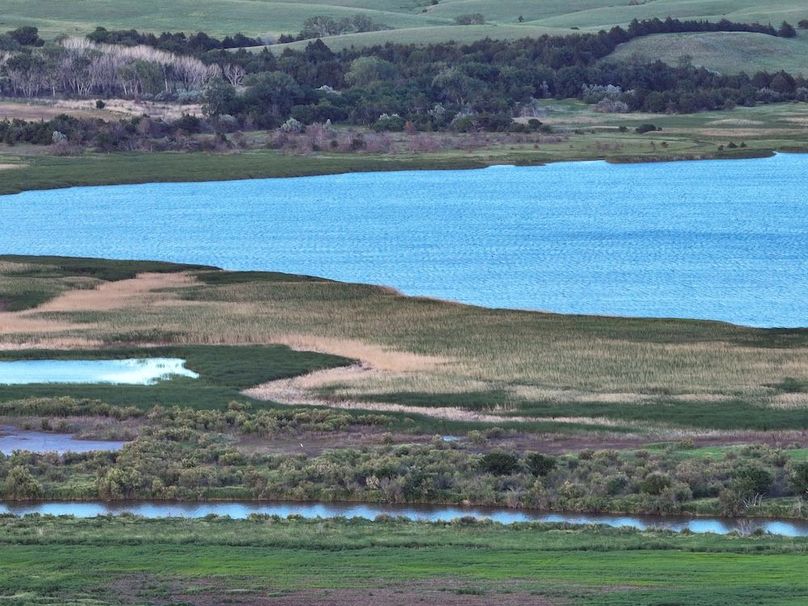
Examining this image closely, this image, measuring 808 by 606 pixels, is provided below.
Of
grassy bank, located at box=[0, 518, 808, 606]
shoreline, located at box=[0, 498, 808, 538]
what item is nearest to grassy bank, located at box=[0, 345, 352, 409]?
shoreline, located at box=[0, 498, 808, 538]

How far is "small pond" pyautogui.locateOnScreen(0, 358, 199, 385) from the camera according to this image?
47391 mm

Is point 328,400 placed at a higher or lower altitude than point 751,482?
lower

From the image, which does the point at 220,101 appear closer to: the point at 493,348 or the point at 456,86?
the point at 456,86

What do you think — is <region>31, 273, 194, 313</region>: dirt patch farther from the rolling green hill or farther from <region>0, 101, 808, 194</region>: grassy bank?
the rolling green hill

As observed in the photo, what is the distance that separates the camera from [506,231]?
92.8 meters

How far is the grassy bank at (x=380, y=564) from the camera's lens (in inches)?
878

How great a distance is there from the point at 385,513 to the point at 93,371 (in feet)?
65.2

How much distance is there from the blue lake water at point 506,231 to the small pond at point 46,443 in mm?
26888

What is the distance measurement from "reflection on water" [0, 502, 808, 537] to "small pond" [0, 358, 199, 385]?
47.2ft

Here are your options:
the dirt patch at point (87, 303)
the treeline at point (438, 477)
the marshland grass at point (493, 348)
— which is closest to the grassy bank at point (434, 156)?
the dirt patch at point (87, 303)

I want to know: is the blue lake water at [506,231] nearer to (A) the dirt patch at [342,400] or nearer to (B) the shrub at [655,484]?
(A) the dirt patch at [342,400]

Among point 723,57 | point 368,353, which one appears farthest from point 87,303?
point 723,57

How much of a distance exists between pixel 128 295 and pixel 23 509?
3288 centimetres

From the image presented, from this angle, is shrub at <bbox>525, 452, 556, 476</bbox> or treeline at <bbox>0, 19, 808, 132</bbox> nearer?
shrub at <bbox>525, 452, 556, 476</bbox>
